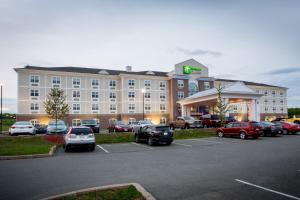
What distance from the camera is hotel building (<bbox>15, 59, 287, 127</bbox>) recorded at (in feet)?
148

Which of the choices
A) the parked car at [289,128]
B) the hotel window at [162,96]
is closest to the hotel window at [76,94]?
the hotel window at [162,96]

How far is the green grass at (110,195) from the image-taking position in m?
5.40

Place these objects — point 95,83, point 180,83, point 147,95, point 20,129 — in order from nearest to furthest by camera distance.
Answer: point 20,129
point 95,83
point 147,95
point 180,83

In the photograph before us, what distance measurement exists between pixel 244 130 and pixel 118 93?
35.9m

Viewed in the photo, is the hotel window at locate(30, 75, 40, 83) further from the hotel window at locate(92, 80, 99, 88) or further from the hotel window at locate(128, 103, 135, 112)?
the hotel window at locate(128, 103, 135, 112)

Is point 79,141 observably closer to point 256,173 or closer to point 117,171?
point 117,171

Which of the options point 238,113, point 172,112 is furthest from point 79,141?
point 238,113

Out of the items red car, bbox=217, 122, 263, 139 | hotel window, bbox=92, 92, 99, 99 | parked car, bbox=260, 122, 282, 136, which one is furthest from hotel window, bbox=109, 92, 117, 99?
parked car, bbox=260, 122, 282, 136

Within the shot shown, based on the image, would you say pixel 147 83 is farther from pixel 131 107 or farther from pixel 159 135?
pixel 159 135

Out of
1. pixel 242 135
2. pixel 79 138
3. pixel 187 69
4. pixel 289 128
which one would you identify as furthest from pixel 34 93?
pixel 289 128

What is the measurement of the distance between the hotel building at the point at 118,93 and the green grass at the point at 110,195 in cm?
3521

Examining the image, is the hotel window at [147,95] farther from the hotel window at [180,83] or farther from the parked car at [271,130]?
the parked car at [271,130]

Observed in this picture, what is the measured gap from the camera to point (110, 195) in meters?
5.57

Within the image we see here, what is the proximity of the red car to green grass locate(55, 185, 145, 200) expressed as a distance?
18157 mm
